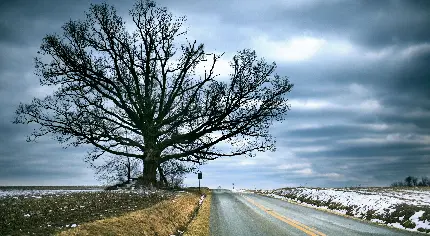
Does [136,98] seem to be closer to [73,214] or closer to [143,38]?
[143,38]

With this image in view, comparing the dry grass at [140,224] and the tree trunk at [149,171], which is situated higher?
the tree trunk at [149,171]

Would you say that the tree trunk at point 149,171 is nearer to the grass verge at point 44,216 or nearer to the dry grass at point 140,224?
the dry grass at point 140,224

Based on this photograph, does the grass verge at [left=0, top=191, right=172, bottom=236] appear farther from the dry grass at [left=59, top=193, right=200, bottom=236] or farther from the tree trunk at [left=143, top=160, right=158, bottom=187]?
the tree trunk at [left=143, top=160, right=158, bottom=187]

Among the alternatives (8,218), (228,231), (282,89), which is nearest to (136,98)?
(282,89)

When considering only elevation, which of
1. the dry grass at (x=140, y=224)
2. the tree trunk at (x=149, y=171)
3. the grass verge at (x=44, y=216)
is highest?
the tree trunk at (x=149, y=171)

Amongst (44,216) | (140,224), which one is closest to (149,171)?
(44,216)

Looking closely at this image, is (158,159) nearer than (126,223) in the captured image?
No

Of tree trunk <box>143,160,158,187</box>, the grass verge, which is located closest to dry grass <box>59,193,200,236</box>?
the grass verge

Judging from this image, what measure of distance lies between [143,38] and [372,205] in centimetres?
1898

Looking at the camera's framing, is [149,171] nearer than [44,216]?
No

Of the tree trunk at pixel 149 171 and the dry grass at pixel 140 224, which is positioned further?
the tree trunk at pixel 149 171

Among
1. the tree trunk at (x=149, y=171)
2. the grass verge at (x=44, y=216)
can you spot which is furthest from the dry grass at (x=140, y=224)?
the tree trunk at (x=149, y=171)

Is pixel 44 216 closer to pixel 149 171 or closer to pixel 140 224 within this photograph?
pixel 140 224

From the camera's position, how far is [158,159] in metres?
27.0
